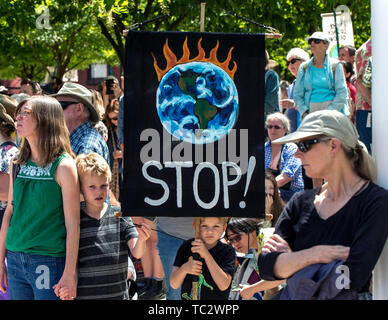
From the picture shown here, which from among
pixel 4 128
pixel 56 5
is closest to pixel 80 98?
pixel 4 128

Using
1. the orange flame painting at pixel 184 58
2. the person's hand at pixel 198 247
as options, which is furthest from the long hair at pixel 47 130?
the person's hand at pixel 198 247

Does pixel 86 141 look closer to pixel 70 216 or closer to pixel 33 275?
pixel 70 216

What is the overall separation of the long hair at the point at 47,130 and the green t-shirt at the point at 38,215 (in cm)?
9

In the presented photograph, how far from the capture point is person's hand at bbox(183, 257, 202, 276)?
4895 mm

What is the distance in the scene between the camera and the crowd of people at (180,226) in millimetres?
3551

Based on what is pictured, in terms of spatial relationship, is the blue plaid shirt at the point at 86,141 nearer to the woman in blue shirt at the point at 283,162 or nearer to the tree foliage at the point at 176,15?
the woman in blue shirt at the point at 283,162

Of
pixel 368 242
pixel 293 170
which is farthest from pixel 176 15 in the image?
pixel 368 242

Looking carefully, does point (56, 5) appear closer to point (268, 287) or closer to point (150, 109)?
point (150, 109)

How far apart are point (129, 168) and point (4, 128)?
A: 2001 mm

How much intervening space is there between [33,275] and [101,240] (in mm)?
546

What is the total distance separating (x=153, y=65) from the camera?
15.5 feet

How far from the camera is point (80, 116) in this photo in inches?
239

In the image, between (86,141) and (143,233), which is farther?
(86,141)
